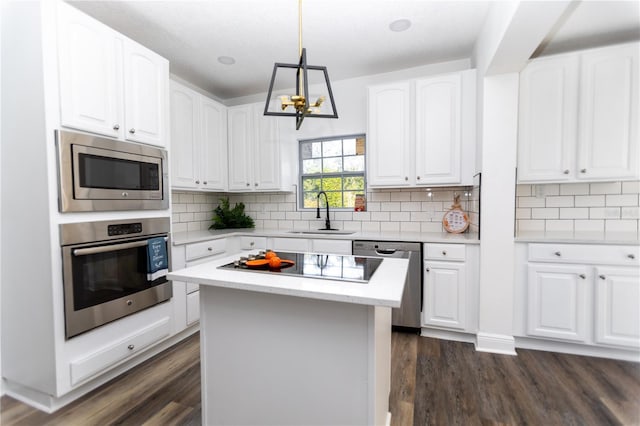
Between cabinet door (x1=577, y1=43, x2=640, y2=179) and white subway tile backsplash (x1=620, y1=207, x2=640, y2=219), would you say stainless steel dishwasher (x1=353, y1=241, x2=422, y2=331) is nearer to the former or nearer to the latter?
cabinet door (x1=577, y1=43, x2=640, y2=179)

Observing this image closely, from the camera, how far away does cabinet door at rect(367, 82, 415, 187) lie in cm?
295

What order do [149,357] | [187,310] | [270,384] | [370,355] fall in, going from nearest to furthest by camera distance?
[370,355] < [270,384] < [149,357] < [187,310]

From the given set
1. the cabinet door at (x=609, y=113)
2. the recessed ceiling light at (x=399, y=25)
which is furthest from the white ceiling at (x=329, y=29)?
the cabinet door at (x=609, y=113)

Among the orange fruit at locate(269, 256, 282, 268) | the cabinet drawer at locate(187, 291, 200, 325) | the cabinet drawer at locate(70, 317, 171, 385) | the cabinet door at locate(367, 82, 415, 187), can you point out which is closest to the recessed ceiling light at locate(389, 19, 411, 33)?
the cabinet door at locate(367, 82, 415, 187)

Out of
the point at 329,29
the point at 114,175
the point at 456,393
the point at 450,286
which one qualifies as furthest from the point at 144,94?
the point at 456,393

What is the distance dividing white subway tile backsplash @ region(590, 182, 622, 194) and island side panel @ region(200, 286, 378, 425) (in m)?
2.87

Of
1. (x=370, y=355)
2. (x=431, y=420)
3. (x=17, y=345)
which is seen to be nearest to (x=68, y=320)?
(x=17, y=345)

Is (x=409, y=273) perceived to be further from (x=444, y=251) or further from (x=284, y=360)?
(x=284, y=360)

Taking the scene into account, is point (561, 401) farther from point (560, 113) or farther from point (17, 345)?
point (17, 345)

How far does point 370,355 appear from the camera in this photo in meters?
1.23

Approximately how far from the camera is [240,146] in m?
3.71

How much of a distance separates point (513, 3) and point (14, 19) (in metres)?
2.97

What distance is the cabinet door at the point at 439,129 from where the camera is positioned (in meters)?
2.79

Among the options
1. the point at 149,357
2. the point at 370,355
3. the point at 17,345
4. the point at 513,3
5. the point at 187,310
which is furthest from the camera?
the point at 187,310
